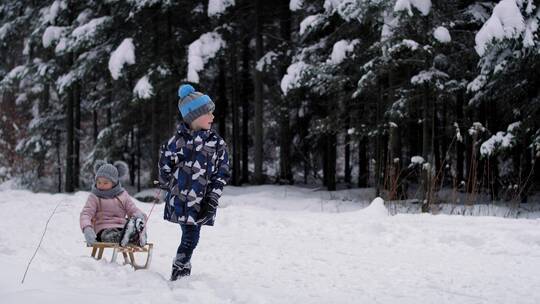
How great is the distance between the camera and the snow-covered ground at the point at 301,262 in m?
4.09

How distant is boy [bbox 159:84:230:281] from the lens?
471 cm

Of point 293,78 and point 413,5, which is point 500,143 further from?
point 293,78

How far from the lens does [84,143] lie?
31.3 metres

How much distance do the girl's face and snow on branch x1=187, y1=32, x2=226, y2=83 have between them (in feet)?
30.9

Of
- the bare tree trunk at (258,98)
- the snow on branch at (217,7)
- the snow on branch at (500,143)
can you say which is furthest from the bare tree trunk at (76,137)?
the snow on branch at (500,143)

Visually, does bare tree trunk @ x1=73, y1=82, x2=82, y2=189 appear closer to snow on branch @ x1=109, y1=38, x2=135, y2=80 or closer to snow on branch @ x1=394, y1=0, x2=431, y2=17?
snow on branch @ x1=109, y1=38, x2=135, y2=80

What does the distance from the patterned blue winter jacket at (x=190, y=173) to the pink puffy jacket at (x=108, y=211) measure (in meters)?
1.29

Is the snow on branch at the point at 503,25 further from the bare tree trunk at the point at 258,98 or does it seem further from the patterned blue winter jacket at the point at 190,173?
the bare tree trunk at the point at 258,98

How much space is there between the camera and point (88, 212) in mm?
5707

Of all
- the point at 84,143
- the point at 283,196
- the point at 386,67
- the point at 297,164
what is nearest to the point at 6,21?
the point at 84,143

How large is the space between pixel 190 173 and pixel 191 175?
0.06 feet

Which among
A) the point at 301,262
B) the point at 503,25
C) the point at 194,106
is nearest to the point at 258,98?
the point at 503,25

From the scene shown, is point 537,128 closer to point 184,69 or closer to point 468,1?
point 468,1

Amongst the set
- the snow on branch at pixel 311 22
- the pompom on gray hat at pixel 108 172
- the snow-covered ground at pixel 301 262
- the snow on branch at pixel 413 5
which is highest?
the snow on branch at pixel 311 22
